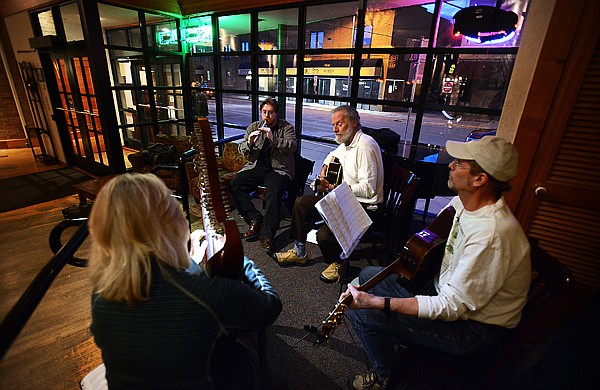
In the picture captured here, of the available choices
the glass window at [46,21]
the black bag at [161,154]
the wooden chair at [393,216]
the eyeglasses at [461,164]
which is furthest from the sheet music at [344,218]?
the glass window at [46,21]

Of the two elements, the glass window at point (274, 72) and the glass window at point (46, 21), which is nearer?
the glass window at point (274, 72)

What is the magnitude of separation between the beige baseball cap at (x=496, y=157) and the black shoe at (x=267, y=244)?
1972 mm

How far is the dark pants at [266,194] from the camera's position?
2.97m

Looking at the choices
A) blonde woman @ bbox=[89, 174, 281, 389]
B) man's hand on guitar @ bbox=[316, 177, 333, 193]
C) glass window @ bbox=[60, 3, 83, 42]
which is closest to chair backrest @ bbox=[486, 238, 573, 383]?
blonde woman @ bbox=[89, 174, 281, 389]

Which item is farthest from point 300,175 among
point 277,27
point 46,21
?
point 46,21

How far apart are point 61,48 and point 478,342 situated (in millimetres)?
5992

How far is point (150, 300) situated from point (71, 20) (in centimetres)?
743

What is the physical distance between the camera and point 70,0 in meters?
3.94

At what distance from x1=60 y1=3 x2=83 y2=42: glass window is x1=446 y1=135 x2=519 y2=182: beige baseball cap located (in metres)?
5.88

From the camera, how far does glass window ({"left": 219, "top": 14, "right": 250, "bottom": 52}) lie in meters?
4.72

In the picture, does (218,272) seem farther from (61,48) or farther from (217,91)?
(61,48)

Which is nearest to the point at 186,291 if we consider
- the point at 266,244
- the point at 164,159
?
the point at 266,244

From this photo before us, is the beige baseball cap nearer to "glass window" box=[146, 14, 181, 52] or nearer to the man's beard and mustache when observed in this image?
the man's beard and mustache

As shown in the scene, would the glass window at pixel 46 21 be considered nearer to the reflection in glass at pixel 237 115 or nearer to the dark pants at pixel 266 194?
the reflection in glass at pixel 237 115
